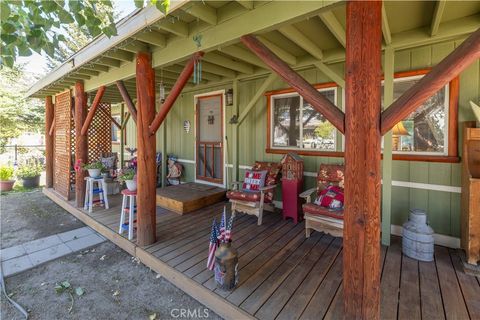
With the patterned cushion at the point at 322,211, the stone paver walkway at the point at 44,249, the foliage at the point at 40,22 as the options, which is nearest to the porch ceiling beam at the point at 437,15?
the patterned cushion at the point at 322,211

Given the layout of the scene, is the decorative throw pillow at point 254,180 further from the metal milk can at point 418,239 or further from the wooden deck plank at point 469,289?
the wooden deck plank at point 469,289

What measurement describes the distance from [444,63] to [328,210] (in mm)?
2002

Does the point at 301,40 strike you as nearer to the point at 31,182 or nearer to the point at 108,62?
the point at 108,62

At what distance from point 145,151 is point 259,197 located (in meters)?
1.81

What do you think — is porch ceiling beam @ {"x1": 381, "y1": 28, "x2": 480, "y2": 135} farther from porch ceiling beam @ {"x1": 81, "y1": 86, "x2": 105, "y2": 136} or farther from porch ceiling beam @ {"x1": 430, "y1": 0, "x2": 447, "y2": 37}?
porch ceiling beam @ {"x1": 81, "y1": 86, "x2": 105, "y2": 136}

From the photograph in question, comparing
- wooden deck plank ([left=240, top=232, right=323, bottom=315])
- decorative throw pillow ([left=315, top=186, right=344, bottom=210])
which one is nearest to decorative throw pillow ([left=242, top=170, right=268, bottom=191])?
decorative throw pillow ([left=315, top=186, right=344, bottom=210])

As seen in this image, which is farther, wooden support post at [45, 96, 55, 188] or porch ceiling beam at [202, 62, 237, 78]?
wooden support post at [45, 96, 55, 188]

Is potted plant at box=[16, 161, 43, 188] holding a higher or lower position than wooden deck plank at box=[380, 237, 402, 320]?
higher

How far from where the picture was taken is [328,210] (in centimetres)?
299

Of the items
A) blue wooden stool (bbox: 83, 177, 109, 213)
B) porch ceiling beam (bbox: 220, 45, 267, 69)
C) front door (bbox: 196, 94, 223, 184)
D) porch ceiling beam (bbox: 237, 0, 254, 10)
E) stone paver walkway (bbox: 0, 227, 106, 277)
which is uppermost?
porch ceiling beam (bbox: 220, 45, 267, 69)

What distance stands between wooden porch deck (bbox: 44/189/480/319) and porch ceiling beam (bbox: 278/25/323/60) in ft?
8.22

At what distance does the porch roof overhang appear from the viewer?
202 centimetres

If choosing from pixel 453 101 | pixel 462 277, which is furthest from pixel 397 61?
pixel 462 277

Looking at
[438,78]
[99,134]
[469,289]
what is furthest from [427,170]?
[99,134]
